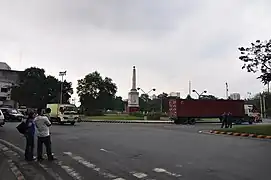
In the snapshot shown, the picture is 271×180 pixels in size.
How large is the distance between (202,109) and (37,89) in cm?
6116

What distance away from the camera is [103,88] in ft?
319

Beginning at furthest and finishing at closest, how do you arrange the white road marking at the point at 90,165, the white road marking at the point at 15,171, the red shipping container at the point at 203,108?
the red shipping container at the point at 203,108 < the white road marking at the point at 90,165 < the white road marking at the point at 15,171

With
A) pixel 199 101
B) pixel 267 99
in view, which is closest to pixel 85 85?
pixel 199 101

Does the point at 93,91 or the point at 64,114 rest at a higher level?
the point at 93,91

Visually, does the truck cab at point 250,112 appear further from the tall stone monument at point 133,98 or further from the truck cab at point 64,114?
the tall stone monument at point 133,98

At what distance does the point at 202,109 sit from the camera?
174ft

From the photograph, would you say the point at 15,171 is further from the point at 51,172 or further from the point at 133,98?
the point at 133,98

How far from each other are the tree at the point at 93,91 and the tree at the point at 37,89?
11.5 meters

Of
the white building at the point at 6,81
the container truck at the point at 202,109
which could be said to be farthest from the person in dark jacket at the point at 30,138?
the white building at the point at 6,81

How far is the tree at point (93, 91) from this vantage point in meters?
94.1

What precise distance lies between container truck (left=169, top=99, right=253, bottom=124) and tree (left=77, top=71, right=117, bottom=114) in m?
43.7

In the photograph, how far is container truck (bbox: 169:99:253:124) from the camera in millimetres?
51531

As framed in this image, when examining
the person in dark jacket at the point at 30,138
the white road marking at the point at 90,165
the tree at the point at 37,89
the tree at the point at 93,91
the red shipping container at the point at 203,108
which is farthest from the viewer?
the tree at the point at 37,89

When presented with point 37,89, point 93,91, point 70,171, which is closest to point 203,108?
point 70,171
